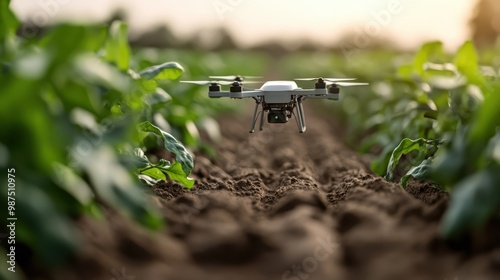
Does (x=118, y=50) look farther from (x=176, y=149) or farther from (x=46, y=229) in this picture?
(x=46, y=229)

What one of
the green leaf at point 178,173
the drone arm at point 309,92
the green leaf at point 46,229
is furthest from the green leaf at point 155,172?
the green leaf at point 46,229

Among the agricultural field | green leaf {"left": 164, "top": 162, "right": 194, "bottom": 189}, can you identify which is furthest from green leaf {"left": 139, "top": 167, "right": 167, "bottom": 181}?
the agricultural field

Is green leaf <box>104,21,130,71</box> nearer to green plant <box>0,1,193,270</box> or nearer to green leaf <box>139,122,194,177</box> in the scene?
green leaf <box>139,122,194,177</box>

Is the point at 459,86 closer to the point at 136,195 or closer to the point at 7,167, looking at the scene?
the point at 136,195

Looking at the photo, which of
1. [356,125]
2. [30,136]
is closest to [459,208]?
[30,136]

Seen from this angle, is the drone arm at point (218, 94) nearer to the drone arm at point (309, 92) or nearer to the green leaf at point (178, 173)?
the drone arm at point (309, 92)

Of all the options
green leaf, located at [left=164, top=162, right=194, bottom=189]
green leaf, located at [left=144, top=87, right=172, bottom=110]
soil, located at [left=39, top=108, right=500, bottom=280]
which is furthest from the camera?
green leaf, located at [left=144, top=87, right=172, bottom=110]
